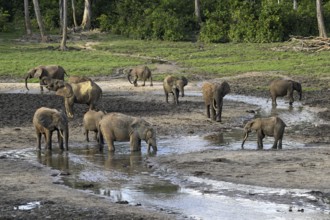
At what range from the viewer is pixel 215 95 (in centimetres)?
2323

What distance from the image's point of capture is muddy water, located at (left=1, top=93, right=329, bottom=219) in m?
12.7

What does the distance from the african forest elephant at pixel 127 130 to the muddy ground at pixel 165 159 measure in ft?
2.14

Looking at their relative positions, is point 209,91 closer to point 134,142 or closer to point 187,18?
point 134,142

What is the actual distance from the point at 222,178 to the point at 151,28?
39.4 metres

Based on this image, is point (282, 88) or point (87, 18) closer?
point (282, 88)

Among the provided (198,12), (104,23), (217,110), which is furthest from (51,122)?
(104,23)

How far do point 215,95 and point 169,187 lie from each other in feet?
29.6

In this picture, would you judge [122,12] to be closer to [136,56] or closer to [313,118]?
[136,56]

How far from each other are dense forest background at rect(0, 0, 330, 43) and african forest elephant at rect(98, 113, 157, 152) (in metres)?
30.9

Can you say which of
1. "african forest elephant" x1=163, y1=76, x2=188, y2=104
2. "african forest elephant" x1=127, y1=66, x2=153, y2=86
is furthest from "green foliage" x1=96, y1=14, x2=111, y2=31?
"african forest elephant" x1=163, y1=76, x2=188, y2=104

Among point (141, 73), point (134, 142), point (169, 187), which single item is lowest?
point (169, 187)

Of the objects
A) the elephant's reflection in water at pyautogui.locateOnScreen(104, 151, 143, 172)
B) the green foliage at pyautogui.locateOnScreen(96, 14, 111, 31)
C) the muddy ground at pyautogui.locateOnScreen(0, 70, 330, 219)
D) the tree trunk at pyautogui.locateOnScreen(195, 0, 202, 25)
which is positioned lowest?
the elephant's reflection in water at pyautogui.locateOnScreen(104, 151, 143, 172)

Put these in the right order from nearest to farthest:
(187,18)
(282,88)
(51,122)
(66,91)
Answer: (51,122) → (66,91) → (282,88) → (187,18)

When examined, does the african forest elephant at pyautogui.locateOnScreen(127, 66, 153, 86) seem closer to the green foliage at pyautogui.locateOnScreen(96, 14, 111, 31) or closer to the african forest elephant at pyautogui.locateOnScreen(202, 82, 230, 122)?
the african forest elephant at pyautogui.locateOnScreen(202, 82, 230, 122)
